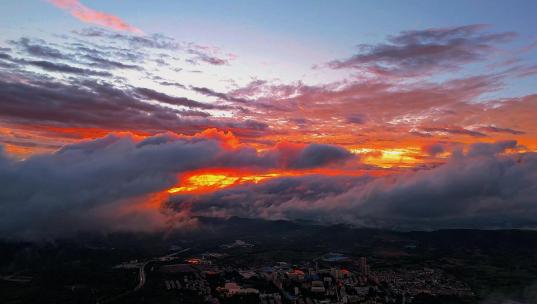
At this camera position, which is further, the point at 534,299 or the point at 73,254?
the point at 73,254

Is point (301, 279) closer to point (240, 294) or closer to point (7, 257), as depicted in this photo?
point (240, 294)

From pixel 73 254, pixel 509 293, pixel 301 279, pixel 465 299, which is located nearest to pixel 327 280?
pixel 301 279

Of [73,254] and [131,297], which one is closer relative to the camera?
[131,297]

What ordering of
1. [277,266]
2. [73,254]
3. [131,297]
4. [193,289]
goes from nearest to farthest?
[131,297] < [193,289] < [277,266] < [73,254]

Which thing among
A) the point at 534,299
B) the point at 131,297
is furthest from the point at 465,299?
the point at 131,297

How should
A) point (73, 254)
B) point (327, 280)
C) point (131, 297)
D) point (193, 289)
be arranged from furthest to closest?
point (73, 254)
point (327, 280)
point (193, 289)
point (131, 297)

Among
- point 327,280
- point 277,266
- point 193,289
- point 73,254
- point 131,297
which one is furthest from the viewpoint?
point 73,254

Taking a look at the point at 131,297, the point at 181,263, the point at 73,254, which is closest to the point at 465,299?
the point at 131,297

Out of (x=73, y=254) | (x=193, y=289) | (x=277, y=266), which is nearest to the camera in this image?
(x=193, y=289)

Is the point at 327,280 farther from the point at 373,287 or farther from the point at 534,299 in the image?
the point at 534,299
